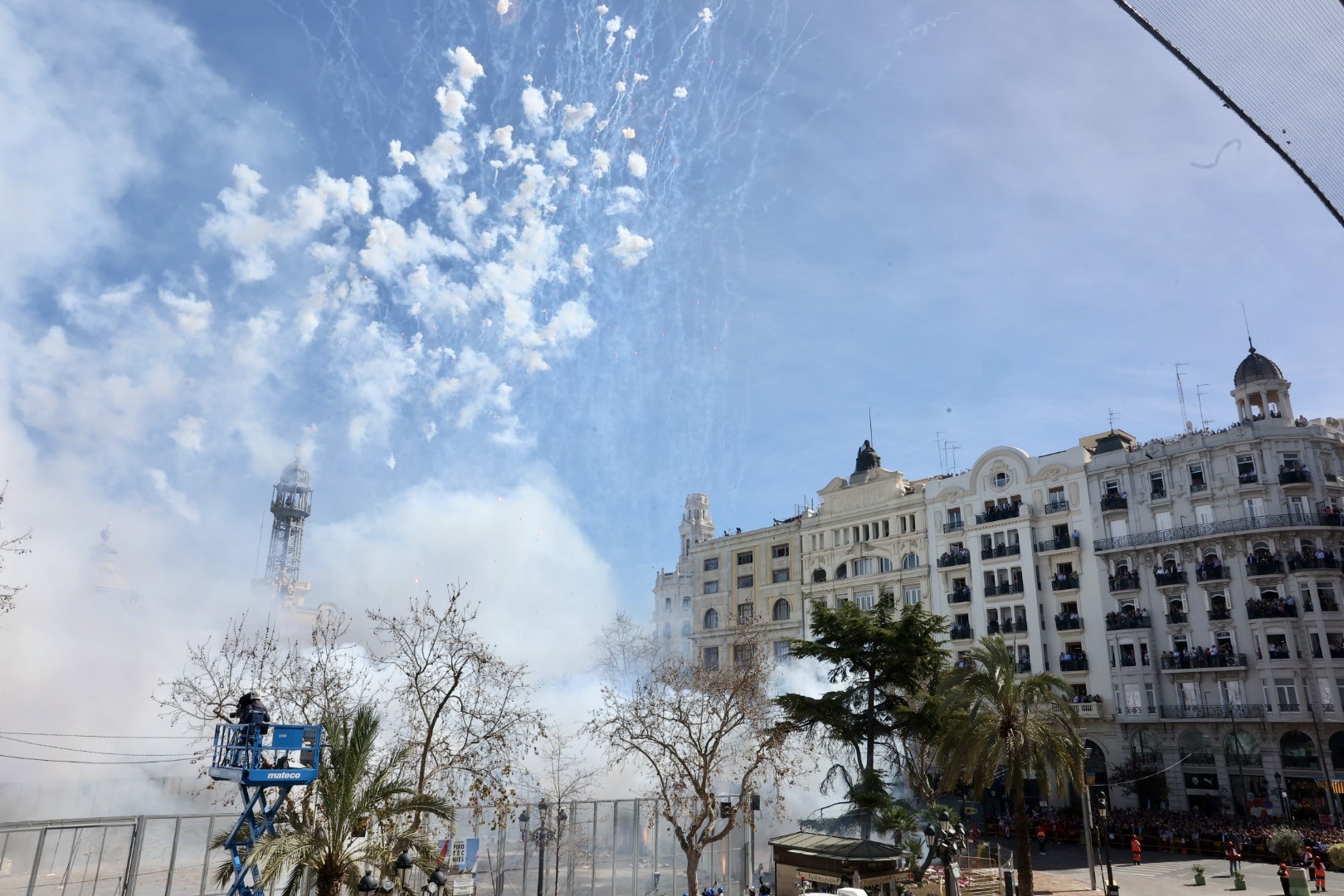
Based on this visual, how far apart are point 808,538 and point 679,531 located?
22938 millimetres

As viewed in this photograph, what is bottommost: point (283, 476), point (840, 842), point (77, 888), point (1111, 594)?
point (77, 888)

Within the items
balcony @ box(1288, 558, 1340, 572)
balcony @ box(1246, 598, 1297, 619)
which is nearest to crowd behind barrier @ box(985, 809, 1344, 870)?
balcony @ box(1246, 598, 1297, 619)

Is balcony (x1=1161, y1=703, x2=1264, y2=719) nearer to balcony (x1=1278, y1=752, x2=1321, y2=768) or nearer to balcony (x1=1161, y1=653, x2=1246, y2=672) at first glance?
balcony (x1=1278, y1=752, x2=1321, y2=768)

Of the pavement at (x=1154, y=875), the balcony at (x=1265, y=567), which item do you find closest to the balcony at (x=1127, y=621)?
the balcony at (x=1265, y=567)

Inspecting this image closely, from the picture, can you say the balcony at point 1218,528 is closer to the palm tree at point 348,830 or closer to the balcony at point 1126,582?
the balcony at point 1126,582

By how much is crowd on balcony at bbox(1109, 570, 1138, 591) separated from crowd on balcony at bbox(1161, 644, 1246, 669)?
4435mm

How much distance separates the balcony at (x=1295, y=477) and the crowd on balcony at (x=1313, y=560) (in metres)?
3.85

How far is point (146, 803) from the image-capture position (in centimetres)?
5131

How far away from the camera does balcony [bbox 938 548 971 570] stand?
6316cm

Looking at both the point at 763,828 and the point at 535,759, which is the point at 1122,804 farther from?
the point at 535,759

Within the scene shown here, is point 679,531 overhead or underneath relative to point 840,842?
overhead

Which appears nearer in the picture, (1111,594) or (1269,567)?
(1269,567)

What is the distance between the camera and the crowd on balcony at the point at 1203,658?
49.6 meters

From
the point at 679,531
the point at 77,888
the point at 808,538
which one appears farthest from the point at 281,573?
the point at 77,888
